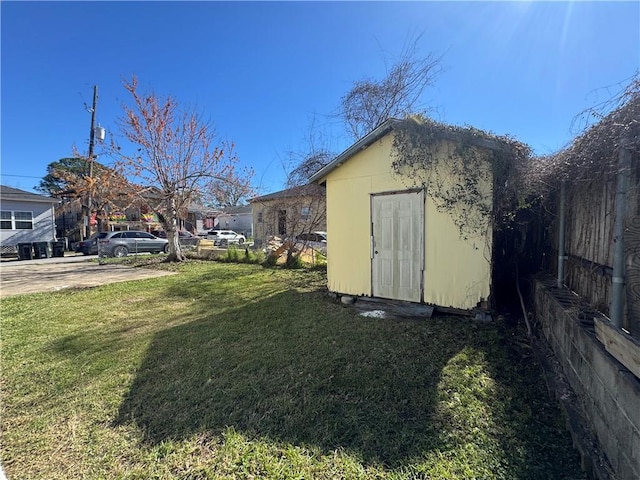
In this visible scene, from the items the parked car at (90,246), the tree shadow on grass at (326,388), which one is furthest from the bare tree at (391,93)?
the parked car at (90,246)

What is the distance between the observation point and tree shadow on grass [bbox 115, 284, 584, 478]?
7.43ft

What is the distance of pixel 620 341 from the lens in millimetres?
1902

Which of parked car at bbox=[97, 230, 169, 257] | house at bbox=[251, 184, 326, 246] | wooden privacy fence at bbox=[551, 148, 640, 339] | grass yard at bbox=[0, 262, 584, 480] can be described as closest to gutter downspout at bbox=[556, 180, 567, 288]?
wooden privacy fence at bbox=[551, 148, 640, 339]

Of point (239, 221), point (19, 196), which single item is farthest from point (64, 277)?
point (239, 221)

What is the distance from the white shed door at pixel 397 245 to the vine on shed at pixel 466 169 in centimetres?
41

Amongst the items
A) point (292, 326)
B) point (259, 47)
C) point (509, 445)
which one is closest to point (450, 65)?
point (259, 47)

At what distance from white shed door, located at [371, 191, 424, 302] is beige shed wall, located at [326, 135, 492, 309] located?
4.8 inches

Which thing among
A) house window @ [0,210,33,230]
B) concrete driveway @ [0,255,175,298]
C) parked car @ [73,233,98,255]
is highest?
house window @ [0,210,33,230]

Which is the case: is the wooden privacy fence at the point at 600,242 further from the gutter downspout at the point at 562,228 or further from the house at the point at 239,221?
the house at the point at 239,221

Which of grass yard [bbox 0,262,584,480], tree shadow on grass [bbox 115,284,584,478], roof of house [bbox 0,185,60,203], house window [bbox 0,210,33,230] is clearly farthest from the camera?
house window [bbox 0,210,33,230]

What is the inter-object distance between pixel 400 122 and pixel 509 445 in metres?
4.40

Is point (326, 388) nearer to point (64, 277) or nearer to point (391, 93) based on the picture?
point (391, 93)

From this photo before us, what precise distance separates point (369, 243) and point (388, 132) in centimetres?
203

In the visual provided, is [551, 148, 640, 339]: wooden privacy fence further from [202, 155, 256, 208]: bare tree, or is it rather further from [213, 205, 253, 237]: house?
[213, 205, 253, 237]: house
